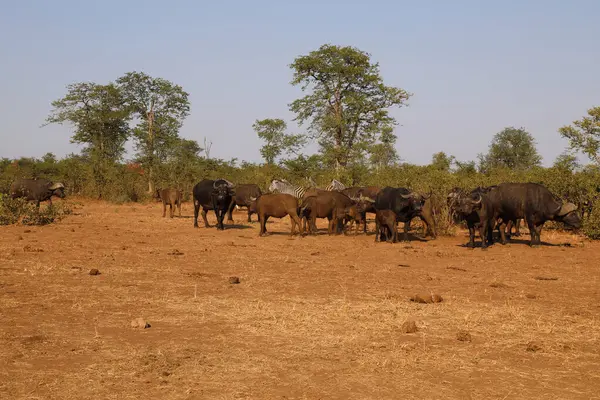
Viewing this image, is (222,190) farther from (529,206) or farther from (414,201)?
(529,206)

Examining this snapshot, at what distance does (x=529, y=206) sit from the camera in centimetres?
1750

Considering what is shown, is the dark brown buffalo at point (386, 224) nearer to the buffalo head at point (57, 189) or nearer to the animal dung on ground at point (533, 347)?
the animal dung on ground at point (533, 347)

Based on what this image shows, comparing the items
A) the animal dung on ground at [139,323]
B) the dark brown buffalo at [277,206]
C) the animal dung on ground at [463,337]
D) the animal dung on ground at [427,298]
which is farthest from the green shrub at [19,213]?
the animal dung on ground at [463,337]

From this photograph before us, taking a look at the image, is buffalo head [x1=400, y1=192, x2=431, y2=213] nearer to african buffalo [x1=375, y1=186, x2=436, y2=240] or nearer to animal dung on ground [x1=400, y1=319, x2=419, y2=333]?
african buffalo [x1=375, y1=186, x2=436, y2=240]

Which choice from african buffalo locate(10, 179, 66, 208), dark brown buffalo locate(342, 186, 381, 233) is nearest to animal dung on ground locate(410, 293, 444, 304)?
dark brown buffalo locate(342, 186, 381, 233)

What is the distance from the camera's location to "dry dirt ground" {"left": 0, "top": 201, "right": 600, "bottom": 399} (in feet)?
18.1

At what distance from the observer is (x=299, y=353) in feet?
21.2

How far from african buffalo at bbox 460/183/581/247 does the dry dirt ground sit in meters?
2.93

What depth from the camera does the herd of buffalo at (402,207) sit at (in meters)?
17.5

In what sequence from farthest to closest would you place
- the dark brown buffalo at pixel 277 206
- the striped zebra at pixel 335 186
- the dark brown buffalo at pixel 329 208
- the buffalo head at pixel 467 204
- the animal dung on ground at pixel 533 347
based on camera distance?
the striped zebra at pixel 335 186, the dark brown buffalo at pixel 329 208, the dark brown buffalo at pixel 277 206, the buffalo head at pixel 467 204, the animal dung on ground at pixel 533 347

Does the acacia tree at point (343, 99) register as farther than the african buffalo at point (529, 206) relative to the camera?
Yes

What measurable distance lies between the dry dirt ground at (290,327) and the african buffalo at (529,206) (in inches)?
115

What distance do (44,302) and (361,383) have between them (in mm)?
5148

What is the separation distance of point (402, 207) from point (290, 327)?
1186 cm
